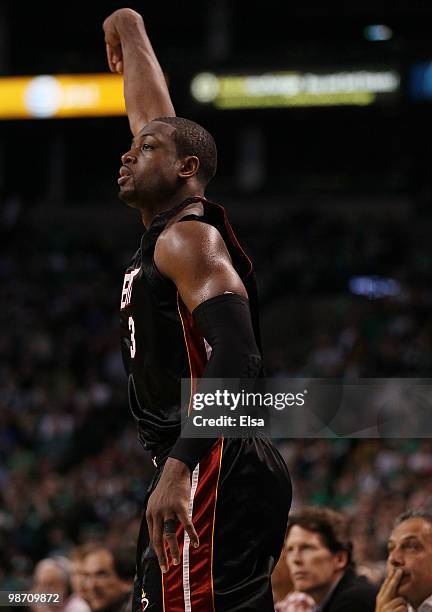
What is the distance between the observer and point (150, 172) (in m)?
3.01

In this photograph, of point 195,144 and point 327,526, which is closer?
point 195,144

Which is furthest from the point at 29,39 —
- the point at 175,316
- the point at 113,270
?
the point at 175,316

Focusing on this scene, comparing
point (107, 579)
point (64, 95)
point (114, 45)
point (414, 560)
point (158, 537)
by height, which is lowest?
point (158, 537)

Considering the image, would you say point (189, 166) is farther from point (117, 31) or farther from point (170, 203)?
point (117, 31)

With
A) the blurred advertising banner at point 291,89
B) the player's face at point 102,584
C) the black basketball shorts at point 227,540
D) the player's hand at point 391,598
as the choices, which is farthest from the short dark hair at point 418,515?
the blurred advertising banner at point 291,89

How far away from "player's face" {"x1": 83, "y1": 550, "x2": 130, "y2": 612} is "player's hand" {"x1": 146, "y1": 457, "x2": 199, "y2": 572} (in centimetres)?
181

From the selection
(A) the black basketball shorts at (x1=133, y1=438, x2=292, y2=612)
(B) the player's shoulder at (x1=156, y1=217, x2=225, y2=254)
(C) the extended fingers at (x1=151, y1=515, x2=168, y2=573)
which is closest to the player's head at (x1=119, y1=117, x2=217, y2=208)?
(B) the player's shoulder at (x1=156, y1=217, x2=225, y2=254)

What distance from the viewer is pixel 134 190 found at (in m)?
3.01

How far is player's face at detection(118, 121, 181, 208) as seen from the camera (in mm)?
3010

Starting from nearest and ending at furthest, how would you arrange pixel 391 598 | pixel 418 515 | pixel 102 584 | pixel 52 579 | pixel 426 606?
pixel 426 606
pixel 391 598
pixel 418 515
pixel 102 584
pixel 52 579

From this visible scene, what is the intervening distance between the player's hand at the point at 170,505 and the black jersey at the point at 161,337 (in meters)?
0.36

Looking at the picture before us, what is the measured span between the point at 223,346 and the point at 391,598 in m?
1.35

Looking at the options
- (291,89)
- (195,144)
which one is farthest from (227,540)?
(291,89)

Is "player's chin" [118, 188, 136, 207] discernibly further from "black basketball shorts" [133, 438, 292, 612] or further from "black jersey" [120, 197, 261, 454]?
"black basketball shorts" [133, 438, 292, 612]
